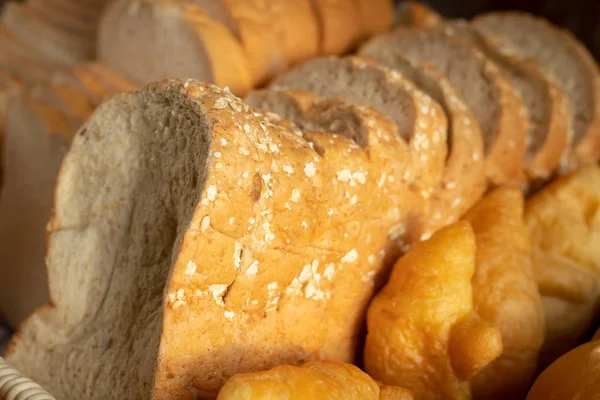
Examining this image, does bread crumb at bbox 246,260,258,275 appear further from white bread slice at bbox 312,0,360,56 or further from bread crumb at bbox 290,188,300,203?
white bread slice at bbox 312,0,360,56

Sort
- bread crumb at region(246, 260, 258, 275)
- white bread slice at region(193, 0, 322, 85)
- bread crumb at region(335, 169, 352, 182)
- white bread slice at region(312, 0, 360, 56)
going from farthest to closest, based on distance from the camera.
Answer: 1. white bread slice at region(312, 0, 360, 56)
2. white bread slice at region(193, 0, 322, 85)
3. bread crumb at region(335, 169, 352, 182)
4. bread crumb at region(246, 260, 258, 275)

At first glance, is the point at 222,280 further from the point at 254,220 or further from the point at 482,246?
the point at 482,246

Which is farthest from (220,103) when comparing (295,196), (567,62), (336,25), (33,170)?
(567,62)

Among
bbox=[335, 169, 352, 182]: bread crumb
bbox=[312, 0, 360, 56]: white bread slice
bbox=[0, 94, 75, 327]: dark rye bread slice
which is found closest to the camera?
bbox=[335, 169, 352, 182]: bread crumb

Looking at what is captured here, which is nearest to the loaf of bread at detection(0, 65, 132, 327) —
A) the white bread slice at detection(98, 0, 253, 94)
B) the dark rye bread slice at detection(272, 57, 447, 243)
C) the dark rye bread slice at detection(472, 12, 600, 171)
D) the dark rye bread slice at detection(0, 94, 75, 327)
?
the dark rye bread slice at detection(0, 94, 75, 327)

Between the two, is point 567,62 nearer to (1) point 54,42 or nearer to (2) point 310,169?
(2) point 310,169

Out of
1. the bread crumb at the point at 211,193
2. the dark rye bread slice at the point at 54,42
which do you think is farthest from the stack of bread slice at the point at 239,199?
the dark rye bread slice at the point at 54,42
